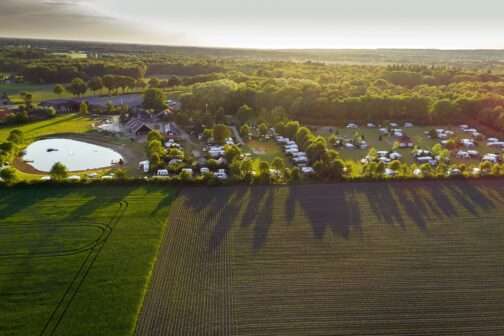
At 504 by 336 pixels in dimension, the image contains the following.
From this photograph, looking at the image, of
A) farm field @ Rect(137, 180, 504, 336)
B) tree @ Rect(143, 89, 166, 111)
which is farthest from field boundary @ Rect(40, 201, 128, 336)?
tree @ Rect(143, 89, 166, 111)

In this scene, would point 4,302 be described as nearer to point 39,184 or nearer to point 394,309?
point 39,184

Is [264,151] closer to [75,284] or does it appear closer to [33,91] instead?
[75,284]

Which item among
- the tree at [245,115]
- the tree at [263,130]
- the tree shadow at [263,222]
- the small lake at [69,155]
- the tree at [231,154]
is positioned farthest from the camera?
the tree at [245,115]

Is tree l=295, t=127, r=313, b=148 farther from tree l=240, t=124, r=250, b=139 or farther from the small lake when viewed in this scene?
the small lake

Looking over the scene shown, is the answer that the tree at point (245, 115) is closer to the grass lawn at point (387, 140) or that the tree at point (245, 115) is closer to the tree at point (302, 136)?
the grass lawn at point (387, 140)

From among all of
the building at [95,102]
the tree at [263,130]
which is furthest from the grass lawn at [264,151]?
the building at [95,102]

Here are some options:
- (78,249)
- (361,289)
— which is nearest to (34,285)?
(78,249)
